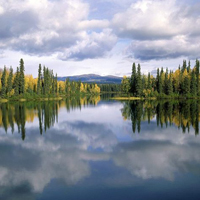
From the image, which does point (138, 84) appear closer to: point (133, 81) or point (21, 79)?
point (133, 81)

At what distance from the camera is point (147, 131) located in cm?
2670

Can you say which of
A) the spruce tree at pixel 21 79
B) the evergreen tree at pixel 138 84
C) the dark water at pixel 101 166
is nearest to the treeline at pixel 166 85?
Answer: the evergreen tree at pixel 138 84

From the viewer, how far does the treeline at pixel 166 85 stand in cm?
10050

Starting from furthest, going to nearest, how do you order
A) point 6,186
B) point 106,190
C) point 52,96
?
point 52,96 < point 6,186 < point 106,190

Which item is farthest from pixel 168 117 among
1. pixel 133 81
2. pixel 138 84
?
pixel 133 81

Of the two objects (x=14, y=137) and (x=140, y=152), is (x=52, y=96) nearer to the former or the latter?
(x=14, y=137)

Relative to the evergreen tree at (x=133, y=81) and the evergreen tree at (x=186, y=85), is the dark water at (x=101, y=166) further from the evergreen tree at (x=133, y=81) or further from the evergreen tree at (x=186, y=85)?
the evergreen tree at (x=133, y=81)

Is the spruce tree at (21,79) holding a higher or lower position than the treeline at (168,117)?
higher

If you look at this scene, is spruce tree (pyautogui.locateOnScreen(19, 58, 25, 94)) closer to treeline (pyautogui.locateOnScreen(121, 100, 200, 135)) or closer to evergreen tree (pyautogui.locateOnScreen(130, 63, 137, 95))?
evergreen tree (pyautogui.locateOnScreen(130, 63, 137, 95))

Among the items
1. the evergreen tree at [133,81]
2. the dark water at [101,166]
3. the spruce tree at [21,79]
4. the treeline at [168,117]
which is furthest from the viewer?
the evergreen tree at [133,81]

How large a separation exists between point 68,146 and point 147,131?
1073 centimetres

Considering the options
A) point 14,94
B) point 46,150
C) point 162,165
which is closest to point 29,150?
point 46,150

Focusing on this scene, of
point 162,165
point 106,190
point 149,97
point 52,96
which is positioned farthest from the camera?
point 52,96

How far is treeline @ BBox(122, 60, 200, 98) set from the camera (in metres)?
100
